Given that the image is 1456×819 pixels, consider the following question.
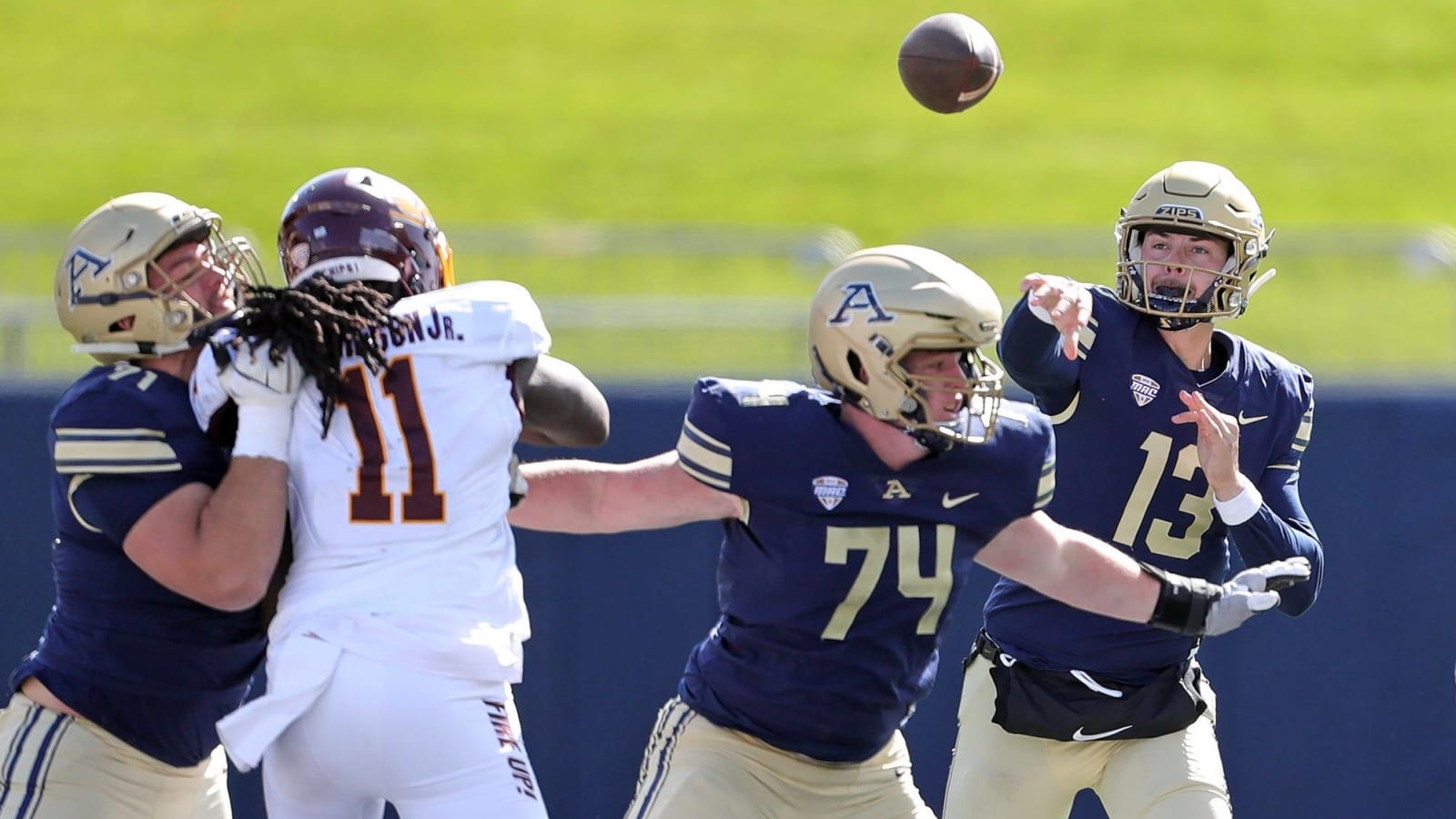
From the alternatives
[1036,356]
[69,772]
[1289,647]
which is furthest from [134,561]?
[1289,647]

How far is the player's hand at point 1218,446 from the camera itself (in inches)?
177

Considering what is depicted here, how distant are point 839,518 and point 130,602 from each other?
146 cm

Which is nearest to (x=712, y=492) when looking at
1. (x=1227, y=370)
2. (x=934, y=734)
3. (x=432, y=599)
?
(x=432, y=599)

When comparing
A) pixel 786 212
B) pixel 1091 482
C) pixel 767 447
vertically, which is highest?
pixel 767 447

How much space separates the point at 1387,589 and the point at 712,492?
129 inches

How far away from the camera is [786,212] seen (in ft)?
61.6

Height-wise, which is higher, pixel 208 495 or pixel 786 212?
pixel 208 495

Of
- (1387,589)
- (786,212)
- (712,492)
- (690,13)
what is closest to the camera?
(712,492)

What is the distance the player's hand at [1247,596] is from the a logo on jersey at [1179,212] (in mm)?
1048

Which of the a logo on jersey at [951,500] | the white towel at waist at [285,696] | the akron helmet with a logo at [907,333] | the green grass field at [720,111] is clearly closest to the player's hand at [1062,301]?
the akron helmet with a logo at [907,333]

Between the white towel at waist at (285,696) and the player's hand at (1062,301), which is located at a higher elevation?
the player's hand at (1062,301)

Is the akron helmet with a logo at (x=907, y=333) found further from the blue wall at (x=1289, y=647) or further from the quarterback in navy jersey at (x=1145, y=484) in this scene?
the blue wall at (x=1289, y=647)

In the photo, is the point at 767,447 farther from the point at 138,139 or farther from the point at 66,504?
the point at 138,139

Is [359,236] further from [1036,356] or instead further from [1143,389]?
[1143,389]
